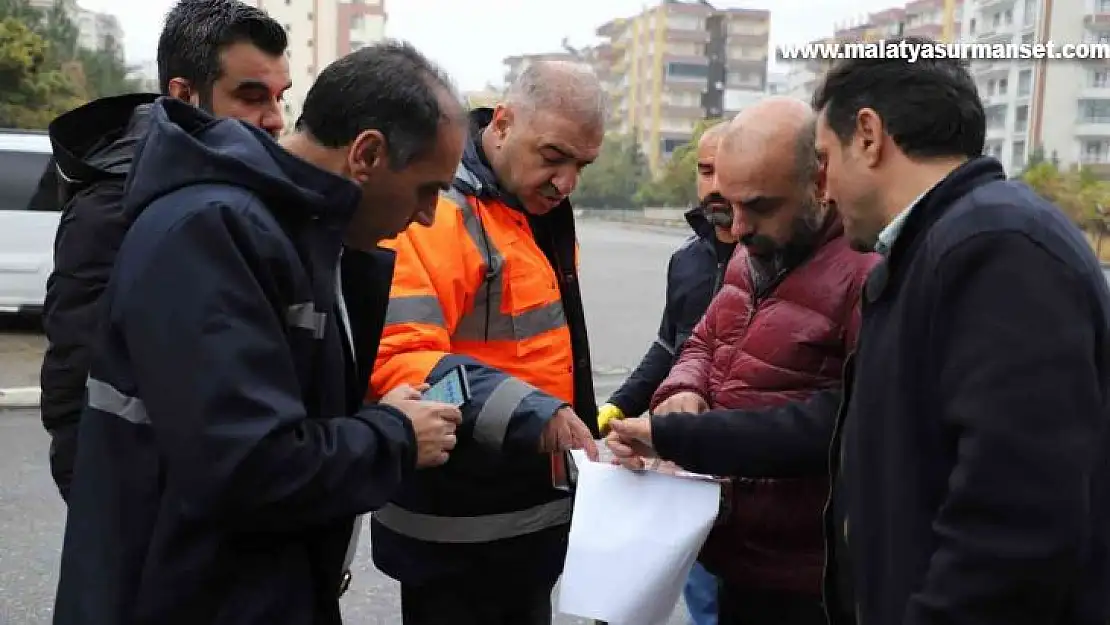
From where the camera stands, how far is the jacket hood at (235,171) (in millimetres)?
1509

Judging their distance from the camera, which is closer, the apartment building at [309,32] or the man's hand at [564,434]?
the man's hand at [564,434]

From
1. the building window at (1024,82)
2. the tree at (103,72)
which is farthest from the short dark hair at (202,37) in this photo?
the building window at (1024,82)

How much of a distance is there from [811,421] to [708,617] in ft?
6.03

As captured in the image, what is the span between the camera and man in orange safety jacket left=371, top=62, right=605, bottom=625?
2289mm

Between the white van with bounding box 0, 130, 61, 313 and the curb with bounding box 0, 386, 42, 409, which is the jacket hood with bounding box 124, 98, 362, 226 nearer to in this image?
the curb with bounding box 0, 386, 42, 409

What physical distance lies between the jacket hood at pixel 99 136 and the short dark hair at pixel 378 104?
61 centimetres

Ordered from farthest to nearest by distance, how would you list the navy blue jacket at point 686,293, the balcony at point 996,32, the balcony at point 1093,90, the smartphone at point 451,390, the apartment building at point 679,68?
1. the apartment building at point 679,68
2. the balcony at point 996,32
3. the balcony at point 1093,90
4. the navy blue jacket at point 686,293
5. the smartphone at point 451,390

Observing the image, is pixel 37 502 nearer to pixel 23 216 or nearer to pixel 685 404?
pixel 685 404

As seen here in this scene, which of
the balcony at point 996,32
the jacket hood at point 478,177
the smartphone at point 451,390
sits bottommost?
the smartphone at point 451,390

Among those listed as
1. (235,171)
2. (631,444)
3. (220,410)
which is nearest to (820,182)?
(631,444)

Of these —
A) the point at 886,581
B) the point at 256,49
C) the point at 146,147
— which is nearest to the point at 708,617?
the point at 886,581

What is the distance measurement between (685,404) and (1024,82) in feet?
204

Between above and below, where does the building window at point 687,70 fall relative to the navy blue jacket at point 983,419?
above

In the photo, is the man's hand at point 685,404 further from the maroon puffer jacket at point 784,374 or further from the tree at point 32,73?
the tree at point 32,73
